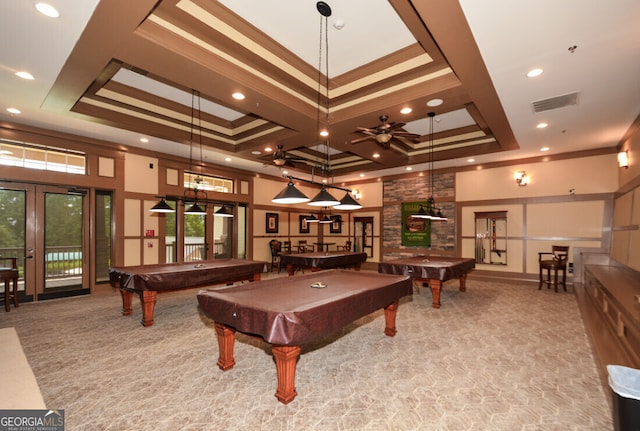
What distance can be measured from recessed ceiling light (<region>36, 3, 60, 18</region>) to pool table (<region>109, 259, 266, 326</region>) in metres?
3.01

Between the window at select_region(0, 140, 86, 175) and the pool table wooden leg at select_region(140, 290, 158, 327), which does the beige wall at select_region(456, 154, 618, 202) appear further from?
the window at select_region(0, 140, 86, 175)

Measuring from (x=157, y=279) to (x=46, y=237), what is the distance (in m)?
3.51

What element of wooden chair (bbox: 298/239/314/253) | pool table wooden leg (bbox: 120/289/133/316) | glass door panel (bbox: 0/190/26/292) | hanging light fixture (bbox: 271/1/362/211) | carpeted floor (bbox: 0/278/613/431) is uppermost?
hanging light fixture (bbox: 271/1/362/211)

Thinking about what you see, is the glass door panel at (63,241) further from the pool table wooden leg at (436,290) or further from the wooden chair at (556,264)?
the wooden chair at (556,264)

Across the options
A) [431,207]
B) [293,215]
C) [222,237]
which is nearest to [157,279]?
[222,237]

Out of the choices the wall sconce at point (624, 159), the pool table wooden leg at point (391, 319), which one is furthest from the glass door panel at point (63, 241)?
the wall sconce at point (624, 159)

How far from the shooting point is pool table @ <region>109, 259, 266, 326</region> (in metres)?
4.23

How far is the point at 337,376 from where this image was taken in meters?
2.95

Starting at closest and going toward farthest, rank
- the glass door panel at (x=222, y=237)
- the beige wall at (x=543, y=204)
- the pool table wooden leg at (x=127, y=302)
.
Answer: the pool table wooden leg at (x=127, y=302), the beige wall at (x=543, y=204), the glass door panel at (x=222, y=237)

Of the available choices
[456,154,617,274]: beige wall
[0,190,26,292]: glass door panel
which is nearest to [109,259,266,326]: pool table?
[0,190,26,292]: glass door panel

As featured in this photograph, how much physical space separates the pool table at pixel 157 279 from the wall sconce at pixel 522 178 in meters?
A: 7.27

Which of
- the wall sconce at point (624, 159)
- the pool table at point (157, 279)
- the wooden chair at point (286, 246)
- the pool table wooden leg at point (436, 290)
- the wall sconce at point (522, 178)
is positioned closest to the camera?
the pool table at point (157, 279)

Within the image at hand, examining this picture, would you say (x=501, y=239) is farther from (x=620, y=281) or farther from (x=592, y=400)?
(x=592, y=400)

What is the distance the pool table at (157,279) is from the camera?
4.23 metres
